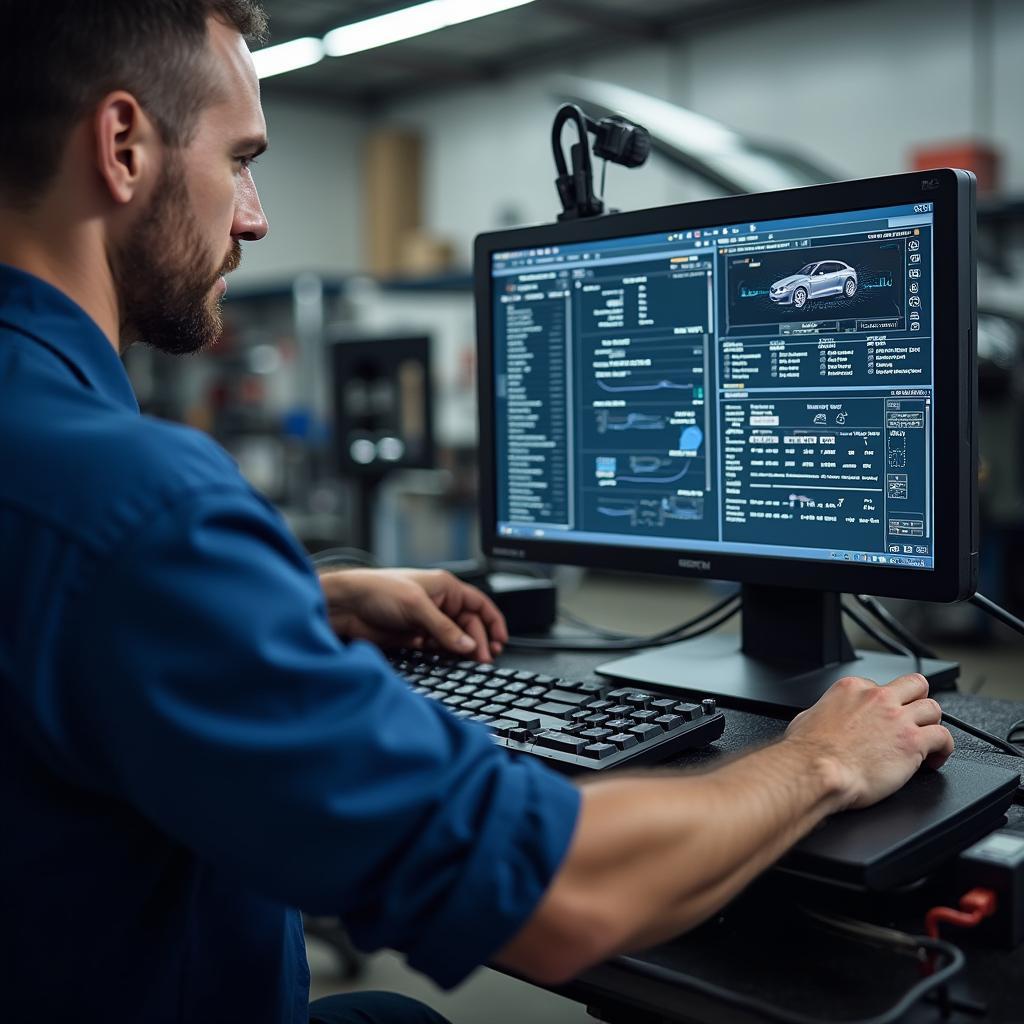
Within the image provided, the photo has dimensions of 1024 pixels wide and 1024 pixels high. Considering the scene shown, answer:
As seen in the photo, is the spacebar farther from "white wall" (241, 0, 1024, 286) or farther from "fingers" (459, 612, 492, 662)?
"white wall" (241, 0, 1024, 286)

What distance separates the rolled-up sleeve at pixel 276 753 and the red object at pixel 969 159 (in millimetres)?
4713

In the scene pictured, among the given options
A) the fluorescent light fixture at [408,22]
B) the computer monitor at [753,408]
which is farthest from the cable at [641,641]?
the fluorescent light fixture at [408,22]

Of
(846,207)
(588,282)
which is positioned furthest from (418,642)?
(846,207)

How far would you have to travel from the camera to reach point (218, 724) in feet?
1.65

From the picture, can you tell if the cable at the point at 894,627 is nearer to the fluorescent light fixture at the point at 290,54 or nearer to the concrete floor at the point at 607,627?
the concrete floor at the point at 607,627

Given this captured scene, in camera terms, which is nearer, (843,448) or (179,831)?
(179,831)

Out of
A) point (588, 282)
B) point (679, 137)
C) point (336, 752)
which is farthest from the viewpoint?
point (679, 137)

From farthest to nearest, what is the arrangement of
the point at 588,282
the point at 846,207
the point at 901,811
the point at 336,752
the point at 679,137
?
the point at 679,137 → the point at 588,282 → the point at 846,207 → the point at 901,811 → the point at 336,752

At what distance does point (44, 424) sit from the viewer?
57cm

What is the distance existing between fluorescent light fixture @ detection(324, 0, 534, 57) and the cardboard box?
6.08 feet

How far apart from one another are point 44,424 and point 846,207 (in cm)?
62

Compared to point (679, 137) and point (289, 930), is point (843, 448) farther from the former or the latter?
point (679, 137)

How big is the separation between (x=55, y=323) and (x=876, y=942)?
0.56 meters

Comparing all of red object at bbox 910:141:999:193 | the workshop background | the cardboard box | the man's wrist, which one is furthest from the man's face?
the cardboard box
